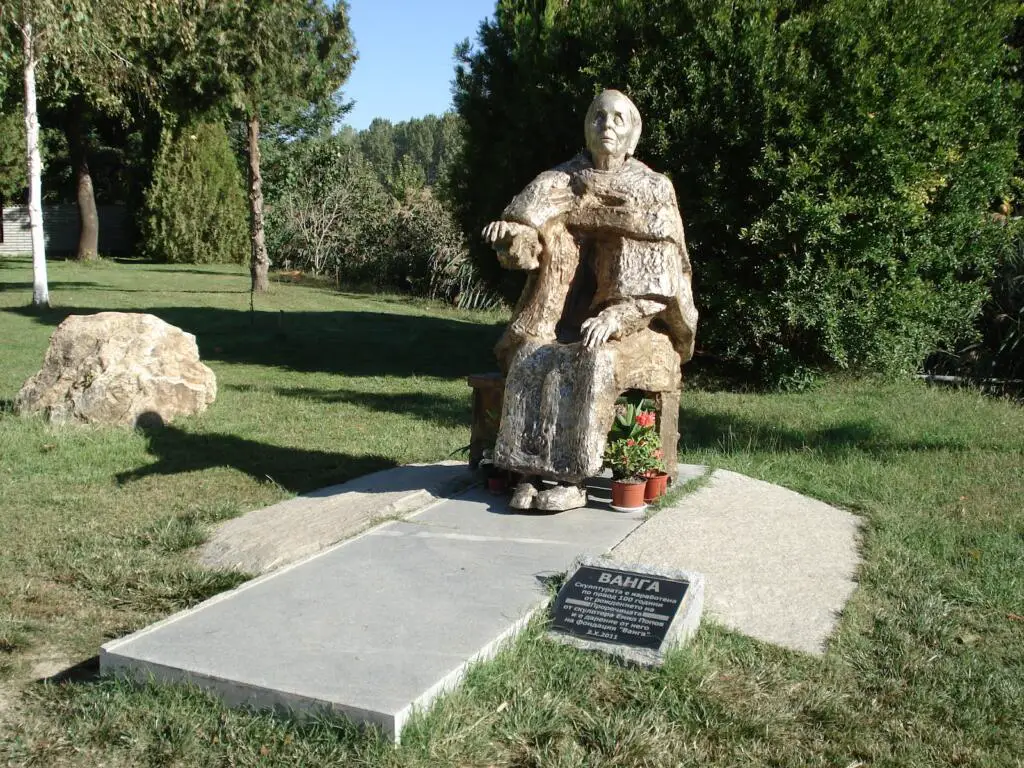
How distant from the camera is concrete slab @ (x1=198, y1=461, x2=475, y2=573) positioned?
4949 mm

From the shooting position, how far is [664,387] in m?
5.70

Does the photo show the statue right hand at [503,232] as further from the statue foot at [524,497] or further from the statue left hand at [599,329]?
the statue foot at [524,497]

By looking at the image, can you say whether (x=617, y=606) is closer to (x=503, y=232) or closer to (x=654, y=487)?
(x=654, y=487)

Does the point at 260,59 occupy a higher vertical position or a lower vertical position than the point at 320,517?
higher

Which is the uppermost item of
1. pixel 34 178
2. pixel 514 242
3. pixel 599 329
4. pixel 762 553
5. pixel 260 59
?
pixel 260 59

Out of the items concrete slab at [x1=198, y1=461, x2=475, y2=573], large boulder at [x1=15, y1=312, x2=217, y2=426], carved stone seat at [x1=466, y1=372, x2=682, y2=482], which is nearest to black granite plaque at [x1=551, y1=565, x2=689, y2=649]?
concrete slab at [x1=198, y1=461, x2=475, y2=573]

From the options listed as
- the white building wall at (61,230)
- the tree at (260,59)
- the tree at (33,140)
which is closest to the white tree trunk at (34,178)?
the tree at (33,140)

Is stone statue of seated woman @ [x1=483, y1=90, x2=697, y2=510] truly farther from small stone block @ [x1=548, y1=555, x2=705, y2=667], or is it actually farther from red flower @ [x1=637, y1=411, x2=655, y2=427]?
small stone block @ [x1=548, y1=555, x2=705, y2=667]

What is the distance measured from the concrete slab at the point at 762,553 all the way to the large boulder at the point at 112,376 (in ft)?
15.8

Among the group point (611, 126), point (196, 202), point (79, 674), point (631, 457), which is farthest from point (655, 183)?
point (196, 202)

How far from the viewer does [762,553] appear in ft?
16.3

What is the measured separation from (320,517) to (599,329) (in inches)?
72.4

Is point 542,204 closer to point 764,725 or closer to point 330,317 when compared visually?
point 764,725

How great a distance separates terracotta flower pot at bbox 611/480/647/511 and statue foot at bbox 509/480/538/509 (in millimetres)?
442
